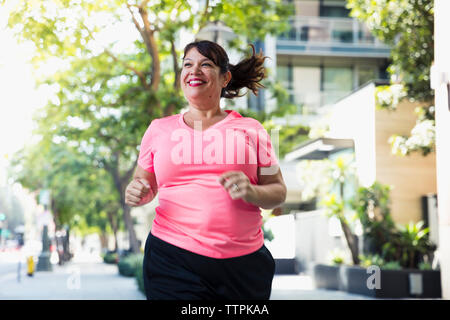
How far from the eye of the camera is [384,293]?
10.3 m

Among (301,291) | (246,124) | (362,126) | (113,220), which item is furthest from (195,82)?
(113,220)

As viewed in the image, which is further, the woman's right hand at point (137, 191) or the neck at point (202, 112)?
the neck at point (202, 112)

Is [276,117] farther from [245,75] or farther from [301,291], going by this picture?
[245,75]

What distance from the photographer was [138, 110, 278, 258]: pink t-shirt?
1.93 metres

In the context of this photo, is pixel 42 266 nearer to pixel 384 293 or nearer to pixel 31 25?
pixel 384 293

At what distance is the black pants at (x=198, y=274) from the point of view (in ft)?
6.37

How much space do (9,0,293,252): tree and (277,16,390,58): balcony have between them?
436 inches

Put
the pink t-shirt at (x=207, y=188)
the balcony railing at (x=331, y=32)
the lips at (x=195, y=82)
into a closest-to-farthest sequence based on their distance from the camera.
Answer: the pink t-shirt at (x=207, y=188), the lips at (x=195, y=82), the balcony railing at (x=331, y=32)

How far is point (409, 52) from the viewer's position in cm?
919

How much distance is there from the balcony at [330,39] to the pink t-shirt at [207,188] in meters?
20.3

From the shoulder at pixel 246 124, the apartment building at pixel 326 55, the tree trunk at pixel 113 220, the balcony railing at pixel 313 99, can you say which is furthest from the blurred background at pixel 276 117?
the tree trunk at pixel 113 220

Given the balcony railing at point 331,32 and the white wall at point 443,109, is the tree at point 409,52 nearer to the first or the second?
the white wall at point 443,109

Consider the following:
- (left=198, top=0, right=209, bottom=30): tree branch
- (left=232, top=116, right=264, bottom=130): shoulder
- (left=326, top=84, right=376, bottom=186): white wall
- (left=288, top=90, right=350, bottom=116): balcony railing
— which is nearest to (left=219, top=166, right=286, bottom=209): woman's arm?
(left=232, top=116, right=264, bottom=130): shoulder
